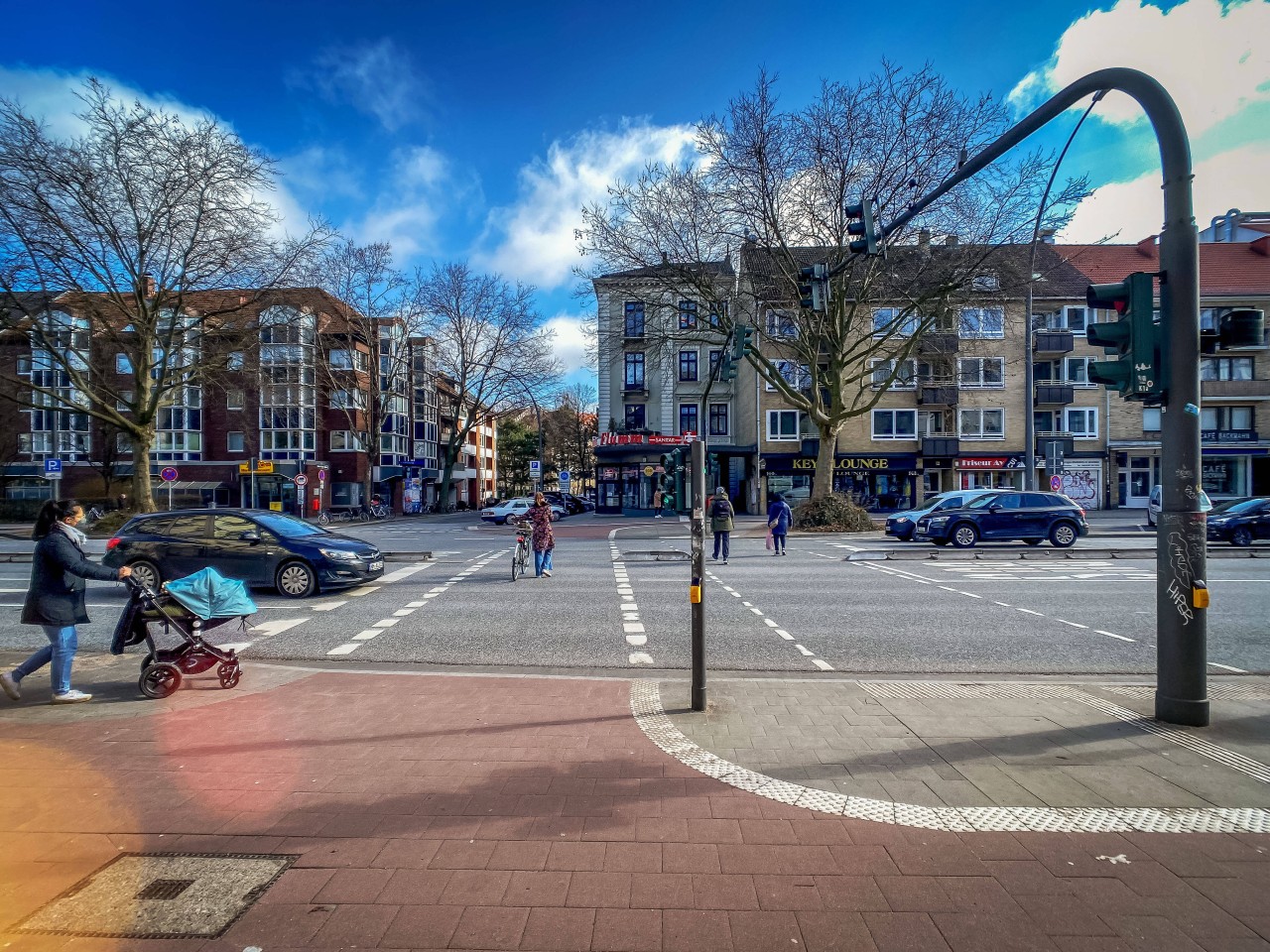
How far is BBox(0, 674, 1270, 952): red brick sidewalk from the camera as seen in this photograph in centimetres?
262

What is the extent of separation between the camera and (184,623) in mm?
5906

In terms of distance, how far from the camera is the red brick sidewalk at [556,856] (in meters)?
2.62

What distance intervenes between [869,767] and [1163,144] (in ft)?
16.9

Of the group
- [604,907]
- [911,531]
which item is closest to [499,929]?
[604,907]

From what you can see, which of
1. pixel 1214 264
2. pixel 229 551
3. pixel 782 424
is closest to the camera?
pixel 229 551

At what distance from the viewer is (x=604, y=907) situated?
276 cm

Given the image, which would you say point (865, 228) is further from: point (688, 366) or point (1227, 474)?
point (1227, 474)

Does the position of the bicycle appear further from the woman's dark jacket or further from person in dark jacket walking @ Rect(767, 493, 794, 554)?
the woman's dark jacket

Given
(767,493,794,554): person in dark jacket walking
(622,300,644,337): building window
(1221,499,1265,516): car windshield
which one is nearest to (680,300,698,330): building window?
(622,300,644,337): building window

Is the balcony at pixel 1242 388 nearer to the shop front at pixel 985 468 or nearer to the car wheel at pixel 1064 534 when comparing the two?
the shop front at pixel 985 468

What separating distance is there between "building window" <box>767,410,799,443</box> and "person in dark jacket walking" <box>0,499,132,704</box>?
37.4 metres

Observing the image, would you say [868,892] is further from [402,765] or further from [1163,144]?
[1163,144]

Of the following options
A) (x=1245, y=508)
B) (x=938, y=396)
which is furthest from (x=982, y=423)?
(x=1245, y=508)

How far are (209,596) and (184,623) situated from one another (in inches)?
12.8
